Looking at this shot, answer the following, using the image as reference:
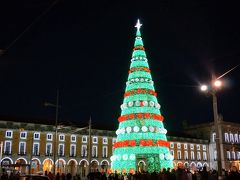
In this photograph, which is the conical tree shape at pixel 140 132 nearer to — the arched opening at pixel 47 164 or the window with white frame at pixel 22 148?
the window with white frame at pixel 22 148

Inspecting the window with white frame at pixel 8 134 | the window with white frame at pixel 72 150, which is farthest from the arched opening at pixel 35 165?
the window with white frame at pixel 72 150

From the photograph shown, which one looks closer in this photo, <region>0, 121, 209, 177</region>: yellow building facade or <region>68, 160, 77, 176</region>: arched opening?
<region>0, 121, 209, 177</region>: yellow building facade

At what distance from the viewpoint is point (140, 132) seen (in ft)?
101

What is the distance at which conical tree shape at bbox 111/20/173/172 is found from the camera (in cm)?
3042

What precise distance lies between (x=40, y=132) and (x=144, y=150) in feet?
121

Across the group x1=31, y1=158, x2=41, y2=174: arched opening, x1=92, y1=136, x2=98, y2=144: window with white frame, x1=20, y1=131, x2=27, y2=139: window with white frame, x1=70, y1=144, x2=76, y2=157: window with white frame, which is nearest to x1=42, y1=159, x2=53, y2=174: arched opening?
x1=31, y1=158, x2=41, y2=174: arched opening

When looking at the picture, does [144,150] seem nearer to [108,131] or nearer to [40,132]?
[40,132]

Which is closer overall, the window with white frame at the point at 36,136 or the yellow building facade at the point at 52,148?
the yellow building facade at the point at 52,148

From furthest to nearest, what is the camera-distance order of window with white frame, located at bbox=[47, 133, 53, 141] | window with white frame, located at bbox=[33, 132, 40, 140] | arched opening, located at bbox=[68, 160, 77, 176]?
arched opening, located at bbox=[68, 160, 77, 176] → window with white frame, located at bbox=[47, 133, 53, 141] → window with white frame, located at bbox=[33, 132, 40, 140]

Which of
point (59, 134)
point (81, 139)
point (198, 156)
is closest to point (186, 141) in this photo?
point (198, 156)

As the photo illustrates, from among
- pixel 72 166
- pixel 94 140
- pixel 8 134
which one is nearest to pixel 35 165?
pixel 8 134

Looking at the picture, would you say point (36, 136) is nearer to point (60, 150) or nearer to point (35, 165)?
point (35, 165)

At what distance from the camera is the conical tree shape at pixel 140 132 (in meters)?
30.4

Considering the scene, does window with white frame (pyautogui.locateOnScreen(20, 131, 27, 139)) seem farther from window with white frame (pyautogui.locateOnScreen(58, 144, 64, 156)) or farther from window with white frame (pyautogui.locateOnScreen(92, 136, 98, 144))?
window with white frame (pyautogui.locateOnScreen(92, 136, 98, 144))
